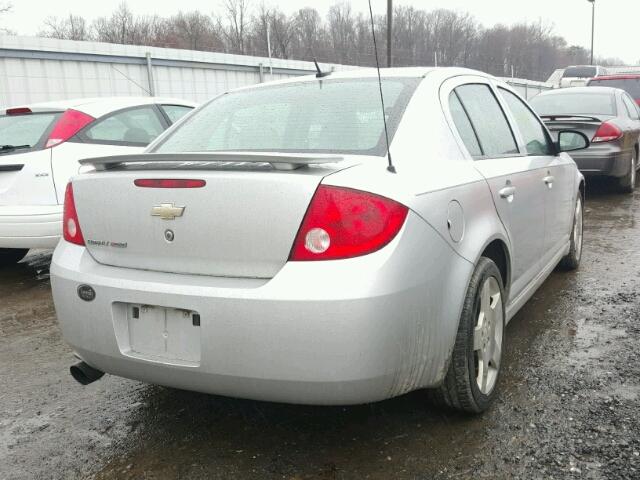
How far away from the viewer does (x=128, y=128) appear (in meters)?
5.46

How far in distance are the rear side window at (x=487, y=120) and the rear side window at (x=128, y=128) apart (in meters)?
3.25

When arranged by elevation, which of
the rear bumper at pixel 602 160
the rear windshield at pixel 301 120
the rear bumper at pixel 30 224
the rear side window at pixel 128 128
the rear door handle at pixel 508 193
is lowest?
the rear bumper at pixel 602 160

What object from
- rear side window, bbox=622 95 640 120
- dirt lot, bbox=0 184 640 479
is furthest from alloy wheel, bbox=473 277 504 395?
rear side window, bbox=622 95 640 120

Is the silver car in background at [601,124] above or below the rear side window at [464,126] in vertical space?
below

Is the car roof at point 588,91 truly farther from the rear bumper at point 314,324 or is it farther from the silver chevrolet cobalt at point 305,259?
the rear bumper at point 314,324

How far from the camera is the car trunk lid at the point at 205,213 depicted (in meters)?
2.03

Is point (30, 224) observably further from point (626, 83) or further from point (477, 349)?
point (626, 83)

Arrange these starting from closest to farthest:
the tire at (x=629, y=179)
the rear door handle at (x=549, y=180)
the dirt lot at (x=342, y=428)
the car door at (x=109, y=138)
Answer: the dirt lot at (x=342, y=428) < the rear door handle at (x=549, y=180) < the car door at (x=109, y=138) < the tire at (x=629, y=179)

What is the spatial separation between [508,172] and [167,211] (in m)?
1.66

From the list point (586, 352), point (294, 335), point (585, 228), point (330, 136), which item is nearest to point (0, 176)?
point (330, 136)

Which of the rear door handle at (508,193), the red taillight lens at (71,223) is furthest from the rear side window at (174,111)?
the rear door handle at (508,193)

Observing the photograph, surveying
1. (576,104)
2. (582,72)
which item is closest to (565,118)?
(576,104)

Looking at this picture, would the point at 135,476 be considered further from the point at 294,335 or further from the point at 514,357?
the point at 514,357

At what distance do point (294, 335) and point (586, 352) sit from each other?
1951 mm
